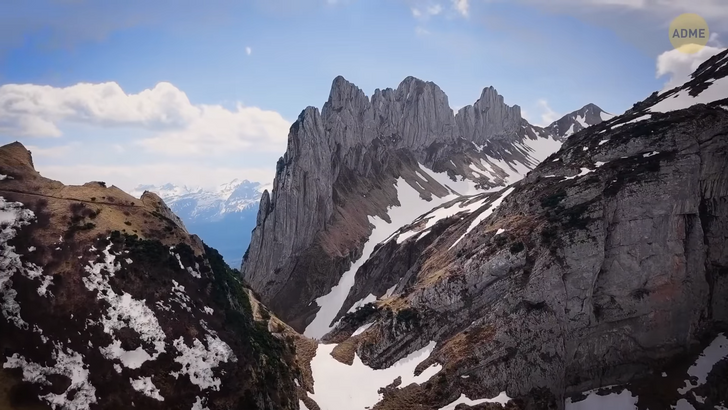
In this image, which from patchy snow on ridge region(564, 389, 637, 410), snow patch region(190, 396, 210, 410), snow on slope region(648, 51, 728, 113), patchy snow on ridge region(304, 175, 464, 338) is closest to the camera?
snow patch region(190, 396, 210, 410)

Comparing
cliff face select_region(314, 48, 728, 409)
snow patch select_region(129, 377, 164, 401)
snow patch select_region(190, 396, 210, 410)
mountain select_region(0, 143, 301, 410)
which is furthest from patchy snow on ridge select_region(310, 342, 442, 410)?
snow patch select_region(129, 377, 164, 401)

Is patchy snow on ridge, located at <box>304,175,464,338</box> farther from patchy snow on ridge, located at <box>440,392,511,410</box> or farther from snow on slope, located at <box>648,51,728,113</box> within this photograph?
snow on slope, located at <box>648,51,728,113</box>

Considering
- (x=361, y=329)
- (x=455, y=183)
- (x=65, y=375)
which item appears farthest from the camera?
(x=455, y=183)

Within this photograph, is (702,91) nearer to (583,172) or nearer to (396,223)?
Result: (583,172)

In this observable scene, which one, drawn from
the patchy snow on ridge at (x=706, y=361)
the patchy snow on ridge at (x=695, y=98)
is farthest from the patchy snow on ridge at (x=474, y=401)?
the patchy snow on ridge at (x=695, y=98)

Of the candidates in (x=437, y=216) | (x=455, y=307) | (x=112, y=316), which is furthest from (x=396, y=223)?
(x=112, y=316)

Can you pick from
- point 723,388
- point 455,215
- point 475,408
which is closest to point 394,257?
point 455,215
